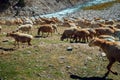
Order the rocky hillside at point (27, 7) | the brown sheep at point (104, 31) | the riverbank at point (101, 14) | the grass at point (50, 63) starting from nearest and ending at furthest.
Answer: the grass at point (50, 63) → the brown sheep at point (104, 31) → the riverbank at point (101, 14) → the rocky hillside at point (27, 7)

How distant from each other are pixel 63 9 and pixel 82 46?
2647 inches

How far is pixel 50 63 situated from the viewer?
779 inches

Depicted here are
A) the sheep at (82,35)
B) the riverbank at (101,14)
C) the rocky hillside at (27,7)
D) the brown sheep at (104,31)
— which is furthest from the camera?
the rocky hillside at (27,7)

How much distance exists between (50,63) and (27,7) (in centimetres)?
6146

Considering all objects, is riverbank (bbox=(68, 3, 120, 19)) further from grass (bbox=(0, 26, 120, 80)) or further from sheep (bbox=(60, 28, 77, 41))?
grass (bbox=(0, 26, 120, 80))

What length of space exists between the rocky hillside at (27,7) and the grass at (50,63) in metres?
52.6

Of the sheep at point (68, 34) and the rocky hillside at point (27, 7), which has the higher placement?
the sheep at point (68, 34)

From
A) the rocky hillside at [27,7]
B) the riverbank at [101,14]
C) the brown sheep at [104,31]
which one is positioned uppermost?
the brown sheep at [104,31]

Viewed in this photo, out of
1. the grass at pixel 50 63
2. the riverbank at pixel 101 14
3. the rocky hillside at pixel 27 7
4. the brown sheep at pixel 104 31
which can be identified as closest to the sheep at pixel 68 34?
the brown sheep at pixel 104 31

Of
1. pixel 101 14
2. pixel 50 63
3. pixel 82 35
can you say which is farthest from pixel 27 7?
pixel 50 63

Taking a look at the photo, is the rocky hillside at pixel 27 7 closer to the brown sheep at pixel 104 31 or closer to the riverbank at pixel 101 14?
the riverbank at pixel 101 14

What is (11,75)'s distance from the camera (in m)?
18.2

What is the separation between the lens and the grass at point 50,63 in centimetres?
1847

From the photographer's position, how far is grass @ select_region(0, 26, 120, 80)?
60.6 ft
